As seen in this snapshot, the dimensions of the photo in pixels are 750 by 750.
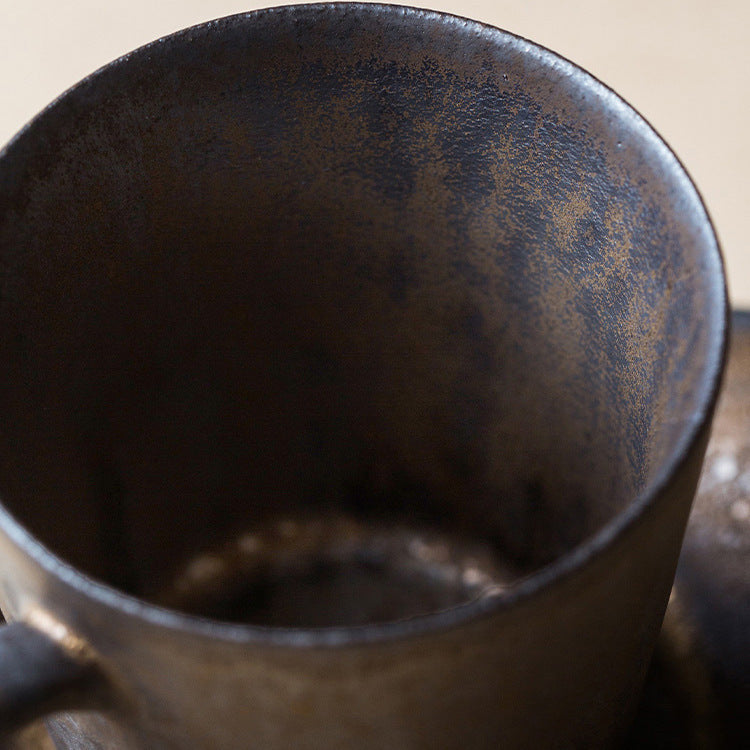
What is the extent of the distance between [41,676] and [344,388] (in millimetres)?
235

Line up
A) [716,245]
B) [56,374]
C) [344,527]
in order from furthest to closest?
1. [344,527]
2. [56,374]
3. [716,245]

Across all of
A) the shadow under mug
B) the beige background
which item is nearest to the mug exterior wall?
the shadow under mug

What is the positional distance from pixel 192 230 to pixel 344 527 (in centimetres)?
16

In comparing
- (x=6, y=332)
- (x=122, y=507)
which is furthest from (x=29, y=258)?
(x=122, y=507)

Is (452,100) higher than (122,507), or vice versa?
(452,100)

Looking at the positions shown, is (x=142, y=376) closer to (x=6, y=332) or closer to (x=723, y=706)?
(x=6, y=332)

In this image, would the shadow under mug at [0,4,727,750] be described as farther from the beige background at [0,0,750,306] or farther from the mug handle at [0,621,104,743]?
the beige background at [0,0,750,306]

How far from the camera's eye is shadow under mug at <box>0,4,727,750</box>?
0.70 ft

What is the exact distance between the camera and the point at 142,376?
16.1 inches

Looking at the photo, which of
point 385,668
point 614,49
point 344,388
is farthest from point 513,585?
point 614,49

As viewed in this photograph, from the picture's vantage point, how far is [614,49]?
2.01ft

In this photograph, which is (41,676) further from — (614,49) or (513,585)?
(614,49)

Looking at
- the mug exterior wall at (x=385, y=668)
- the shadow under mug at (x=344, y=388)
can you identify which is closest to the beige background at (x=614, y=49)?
the shadow under mug at (x=344, y=388)

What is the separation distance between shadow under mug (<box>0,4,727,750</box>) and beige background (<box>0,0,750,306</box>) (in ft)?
0.76
